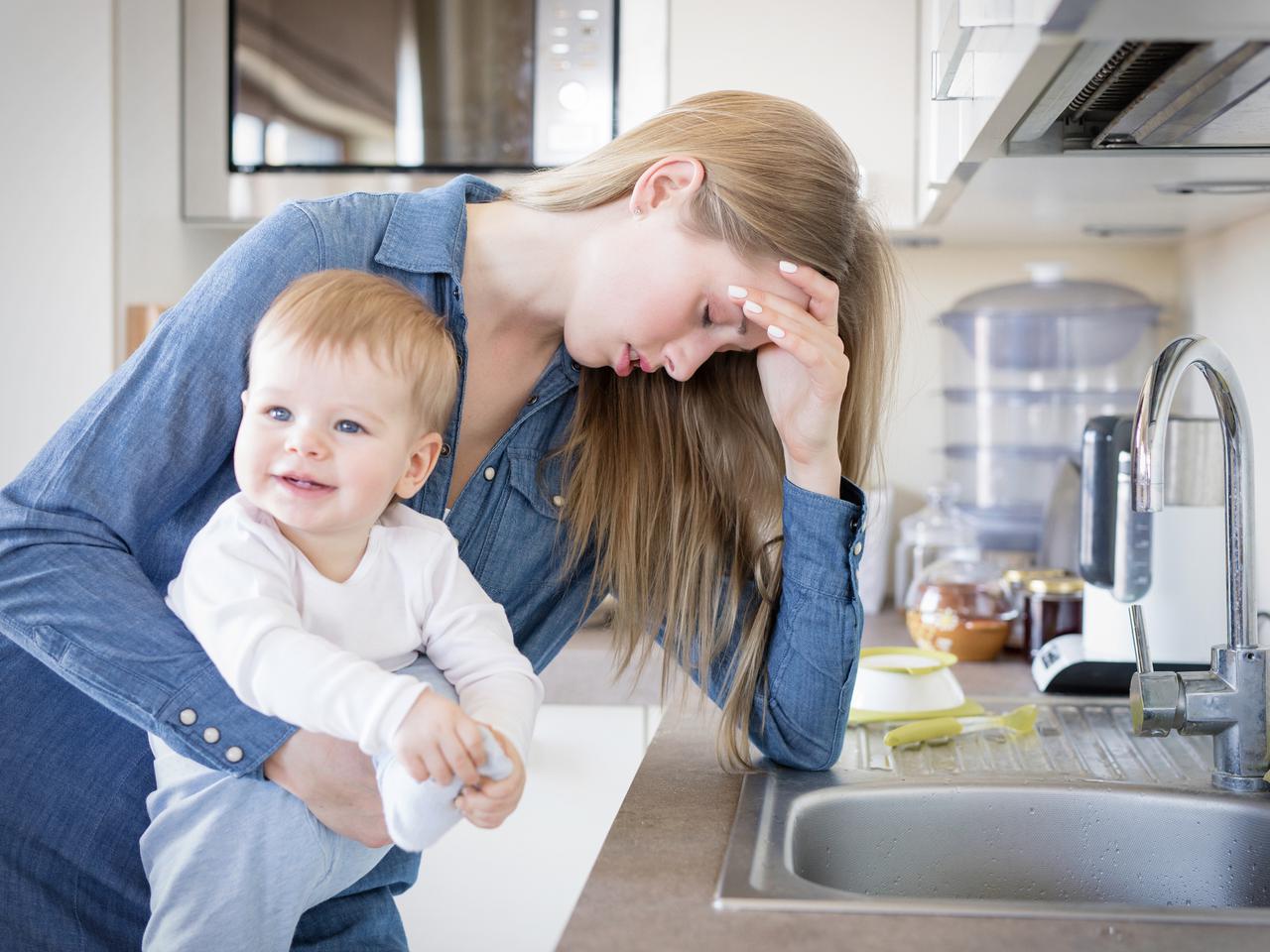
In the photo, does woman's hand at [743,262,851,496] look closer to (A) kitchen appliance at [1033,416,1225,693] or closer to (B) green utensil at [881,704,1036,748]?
(B) green utensil at [881,704,1036,748]

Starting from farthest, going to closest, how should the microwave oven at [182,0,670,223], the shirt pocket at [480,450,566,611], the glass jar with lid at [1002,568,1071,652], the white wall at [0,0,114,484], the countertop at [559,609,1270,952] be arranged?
the microwave oven at [182,0,670,223]
the white wall at [0,0,114,484]
the glass jar with lid at [1002,568,1071,652]
the shirt pocket at [480,450,566,611]
the countertop at [559,609,1270,952]

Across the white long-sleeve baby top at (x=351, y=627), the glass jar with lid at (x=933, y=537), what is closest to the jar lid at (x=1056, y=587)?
the glass jar with lid at (x=933, y=537)

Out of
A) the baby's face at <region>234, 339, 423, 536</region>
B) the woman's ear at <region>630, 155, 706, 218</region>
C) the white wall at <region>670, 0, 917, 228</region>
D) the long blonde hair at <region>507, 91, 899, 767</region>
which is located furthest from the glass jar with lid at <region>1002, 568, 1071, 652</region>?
the baby's face at <region>234, 339, 423, 536</region>

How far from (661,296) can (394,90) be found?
4.69 ft

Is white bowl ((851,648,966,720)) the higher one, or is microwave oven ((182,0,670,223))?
microwave oven ((182,0,670,223))

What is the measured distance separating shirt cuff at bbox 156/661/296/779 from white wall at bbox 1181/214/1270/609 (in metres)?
1.33

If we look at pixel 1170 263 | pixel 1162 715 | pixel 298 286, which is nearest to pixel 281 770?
pixel 298 286

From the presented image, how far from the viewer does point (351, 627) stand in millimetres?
959

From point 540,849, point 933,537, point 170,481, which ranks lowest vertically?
point 540,849

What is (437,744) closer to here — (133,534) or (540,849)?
(133,534)

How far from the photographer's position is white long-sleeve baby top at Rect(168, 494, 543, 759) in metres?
0.85

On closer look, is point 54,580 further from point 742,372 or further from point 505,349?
point 742,372

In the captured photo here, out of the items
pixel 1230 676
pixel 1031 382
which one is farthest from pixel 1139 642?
pixel 1031 382

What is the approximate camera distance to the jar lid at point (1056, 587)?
1998mm
